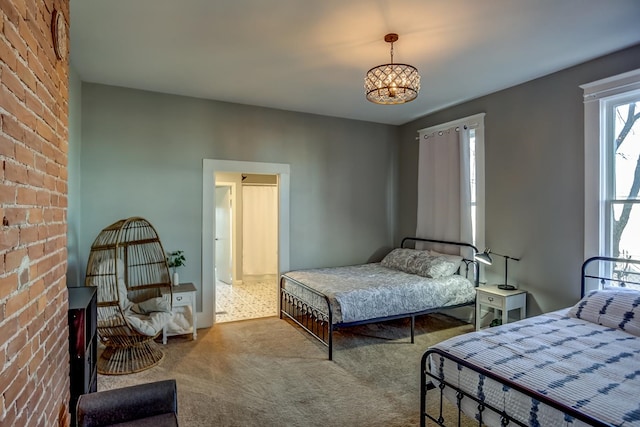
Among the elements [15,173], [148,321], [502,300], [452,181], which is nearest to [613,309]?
[502,300]

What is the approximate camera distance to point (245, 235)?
23.1ft

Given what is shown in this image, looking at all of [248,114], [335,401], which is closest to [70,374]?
[335,401]

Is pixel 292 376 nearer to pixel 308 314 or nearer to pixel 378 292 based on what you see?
pixel 308 314

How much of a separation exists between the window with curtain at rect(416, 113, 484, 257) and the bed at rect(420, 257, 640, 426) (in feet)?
5.69

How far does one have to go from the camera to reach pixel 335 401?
269cm

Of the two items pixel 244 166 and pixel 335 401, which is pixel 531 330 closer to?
pixel 335 401

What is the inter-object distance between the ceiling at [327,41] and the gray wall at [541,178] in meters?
0.18

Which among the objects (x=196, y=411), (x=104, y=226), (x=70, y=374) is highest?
(x=104, y=226)

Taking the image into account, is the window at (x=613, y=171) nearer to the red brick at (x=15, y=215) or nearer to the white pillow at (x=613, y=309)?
the white pillow at (x=613, y=309)

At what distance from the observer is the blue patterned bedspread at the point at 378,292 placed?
140 inches

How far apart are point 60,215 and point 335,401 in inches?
86.6

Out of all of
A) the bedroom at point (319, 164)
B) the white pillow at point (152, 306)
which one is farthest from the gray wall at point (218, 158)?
the white pillow at point (152, 306)

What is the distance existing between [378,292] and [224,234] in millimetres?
3977

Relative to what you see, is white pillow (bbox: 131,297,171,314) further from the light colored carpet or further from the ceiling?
the ceiling
